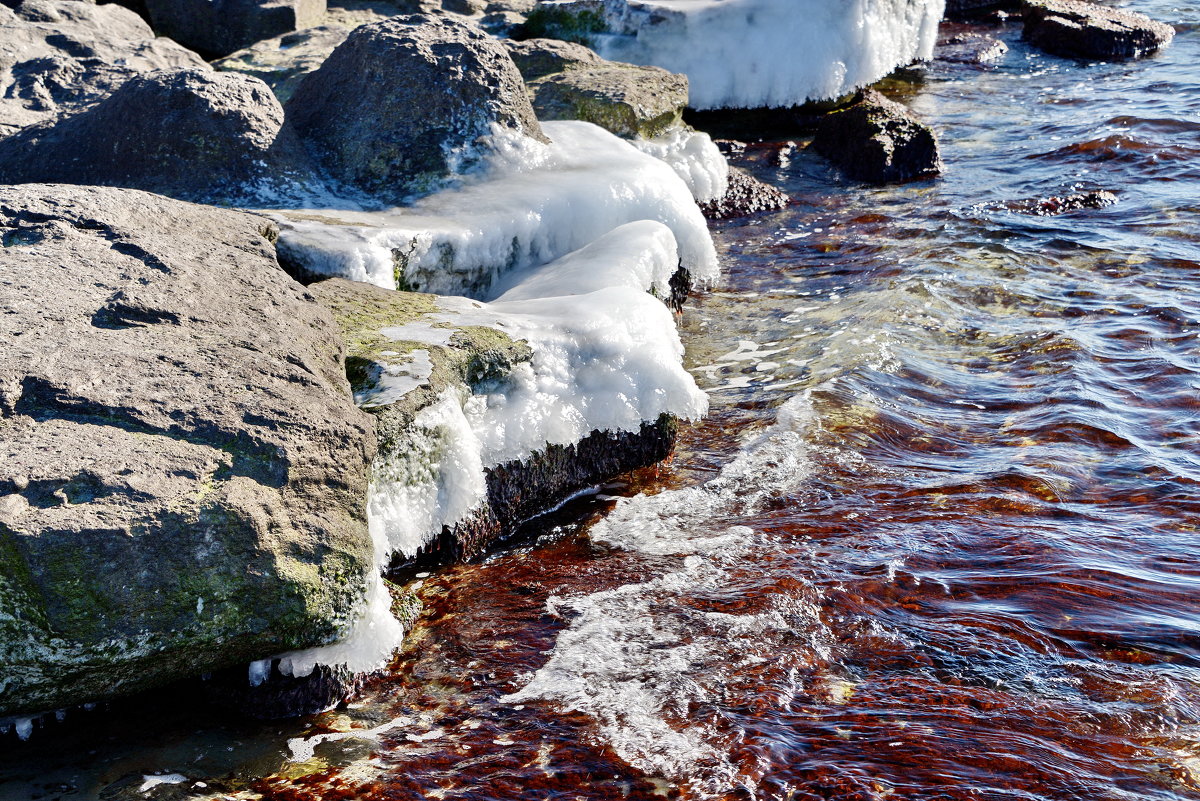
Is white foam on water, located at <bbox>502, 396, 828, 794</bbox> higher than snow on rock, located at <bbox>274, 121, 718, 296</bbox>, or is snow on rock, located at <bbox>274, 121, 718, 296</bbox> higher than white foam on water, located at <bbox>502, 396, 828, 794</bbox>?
snow on rock, located at <bbox>274, 121, 718, 296</bbox>

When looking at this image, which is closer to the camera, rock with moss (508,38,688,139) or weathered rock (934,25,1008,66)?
rock with moss (508,38,688,139)

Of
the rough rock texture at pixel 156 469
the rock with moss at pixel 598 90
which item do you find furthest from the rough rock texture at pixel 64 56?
the rough rock texture at pixel 156 469

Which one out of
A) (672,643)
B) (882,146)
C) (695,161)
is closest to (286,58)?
(695,161)

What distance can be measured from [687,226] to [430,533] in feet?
11.5

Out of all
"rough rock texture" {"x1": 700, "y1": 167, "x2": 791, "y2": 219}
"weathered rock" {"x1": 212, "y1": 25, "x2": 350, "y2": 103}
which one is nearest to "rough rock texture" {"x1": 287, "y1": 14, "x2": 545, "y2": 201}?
"weathered rock" {"x1": 212, "y1": 25, "x2": 350, "y2": 103}

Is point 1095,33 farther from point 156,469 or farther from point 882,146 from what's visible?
A: point 156,469

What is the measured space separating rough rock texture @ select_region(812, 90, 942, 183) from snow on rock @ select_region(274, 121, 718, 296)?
10.1ft

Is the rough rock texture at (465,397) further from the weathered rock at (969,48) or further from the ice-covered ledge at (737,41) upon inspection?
the weathered rock at (969,48)

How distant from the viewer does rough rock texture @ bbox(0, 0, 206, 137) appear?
22.1 feet

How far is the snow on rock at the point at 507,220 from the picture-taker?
5.30m

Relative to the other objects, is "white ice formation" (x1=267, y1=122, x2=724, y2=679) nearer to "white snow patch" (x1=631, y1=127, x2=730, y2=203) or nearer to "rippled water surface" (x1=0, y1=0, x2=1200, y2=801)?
"rippled water surface" (x1=0, y1=0, x2=1200, y2=801)

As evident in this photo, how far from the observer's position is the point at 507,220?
234 inches

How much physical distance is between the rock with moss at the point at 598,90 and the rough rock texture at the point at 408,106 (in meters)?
1.35

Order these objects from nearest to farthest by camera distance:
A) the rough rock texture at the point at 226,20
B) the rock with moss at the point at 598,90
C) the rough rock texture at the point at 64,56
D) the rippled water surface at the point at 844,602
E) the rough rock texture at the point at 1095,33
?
the rippled water surface at the point at 844,602, the rough rock texture at the point at 64,56, the rock with moss at the point at 598,90, the rough rock texture at the point at 226,20, the rough rock texture at the point at 1095,33
